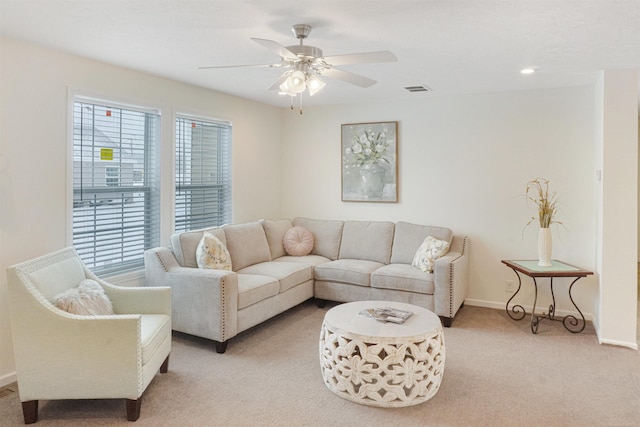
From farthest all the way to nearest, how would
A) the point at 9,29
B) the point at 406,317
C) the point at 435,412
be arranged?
the point at 406,317 → the point at 9,29 → the point at 435,412

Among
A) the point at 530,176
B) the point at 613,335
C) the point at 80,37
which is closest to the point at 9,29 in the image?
the point at 80,37

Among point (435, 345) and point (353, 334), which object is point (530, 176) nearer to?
point (435, 345)

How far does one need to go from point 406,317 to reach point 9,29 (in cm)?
321

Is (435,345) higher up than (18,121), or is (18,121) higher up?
(18,121)

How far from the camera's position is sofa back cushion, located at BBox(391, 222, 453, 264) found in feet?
15.7

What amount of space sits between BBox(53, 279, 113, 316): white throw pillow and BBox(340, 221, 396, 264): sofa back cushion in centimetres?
288

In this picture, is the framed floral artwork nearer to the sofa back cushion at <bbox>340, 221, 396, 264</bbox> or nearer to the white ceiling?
the sofa back cushion at <bbox>340, 221, 396, 264</bbox>

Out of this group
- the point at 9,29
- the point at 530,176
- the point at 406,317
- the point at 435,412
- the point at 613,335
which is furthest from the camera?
the point at 530,176

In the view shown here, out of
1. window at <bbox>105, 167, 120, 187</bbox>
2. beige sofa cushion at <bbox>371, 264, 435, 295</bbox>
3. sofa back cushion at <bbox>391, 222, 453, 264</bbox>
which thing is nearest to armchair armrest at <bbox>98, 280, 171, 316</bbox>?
window at <bbox>105, 167, 120, 187</bbox>

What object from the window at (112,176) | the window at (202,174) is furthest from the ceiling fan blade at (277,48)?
the window at (202,174)

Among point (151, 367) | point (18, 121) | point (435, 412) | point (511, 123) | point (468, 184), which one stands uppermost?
point (511, 123)

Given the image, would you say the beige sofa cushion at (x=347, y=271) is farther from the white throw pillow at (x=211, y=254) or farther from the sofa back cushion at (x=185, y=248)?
the sofa back cushion at (x=185, y=248)

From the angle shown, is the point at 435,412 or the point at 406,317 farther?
the point at 406,317

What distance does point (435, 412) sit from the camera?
8.57ft
